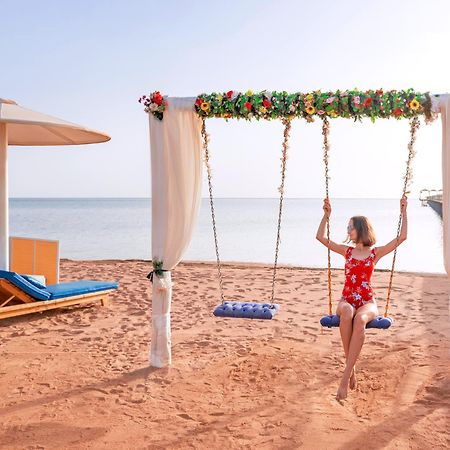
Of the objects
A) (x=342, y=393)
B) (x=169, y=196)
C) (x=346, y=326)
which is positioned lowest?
(x=342, y=393)

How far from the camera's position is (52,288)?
284 inches

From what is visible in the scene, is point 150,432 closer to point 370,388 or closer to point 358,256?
point 370,388

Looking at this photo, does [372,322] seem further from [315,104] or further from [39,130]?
[39,130]

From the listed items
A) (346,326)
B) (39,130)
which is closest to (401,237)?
(346,326)

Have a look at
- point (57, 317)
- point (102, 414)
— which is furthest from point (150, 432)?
point (57, 317)

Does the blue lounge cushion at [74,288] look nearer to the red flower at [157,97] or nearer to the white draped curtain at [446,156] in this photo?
the red flower at [157,97]

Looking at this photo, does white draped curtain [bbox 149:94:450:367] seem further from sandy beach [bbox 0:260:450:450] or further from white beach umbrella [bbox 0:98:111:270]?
white beach umbrella [bbox 0:98:111:270]

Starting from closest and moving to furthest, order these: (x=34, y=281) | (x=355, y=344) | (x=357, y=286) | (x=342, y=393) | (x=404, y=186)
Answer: (x=342, y=393) < (x=355, y=344) < (x=357, y=286) < (x=404, y=186) < (x=34, y=281)

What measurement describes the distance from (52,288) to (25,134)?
8.27 ft

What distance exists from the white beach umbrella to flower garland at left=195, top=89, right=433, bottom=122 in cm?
273

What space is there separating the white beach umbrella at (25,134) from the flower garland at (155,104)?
229 cm

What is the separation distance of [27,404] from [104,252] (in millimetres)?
20097

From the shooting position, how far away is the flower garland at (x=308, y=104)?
4.60 meters

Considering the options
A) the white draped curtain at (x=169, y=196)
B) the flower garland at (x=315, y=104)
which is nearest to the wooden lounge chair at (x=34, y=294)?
the white draped curtain at (x=169, y=196)
